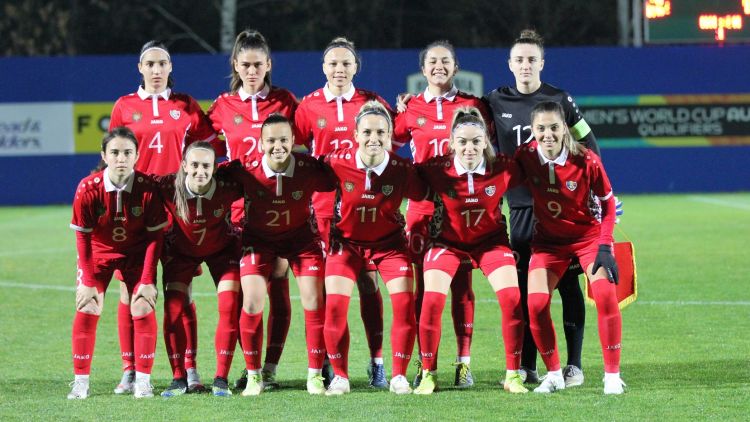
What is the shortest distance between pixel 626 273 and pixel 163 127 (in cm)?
277

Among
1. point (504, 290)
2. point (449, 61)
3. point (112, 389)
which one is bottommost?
point (112, 389)

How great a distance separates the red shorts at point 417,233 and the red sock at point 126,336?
1.56m

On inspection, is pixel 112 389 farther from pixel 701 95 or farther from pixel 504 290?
pixel 701 95

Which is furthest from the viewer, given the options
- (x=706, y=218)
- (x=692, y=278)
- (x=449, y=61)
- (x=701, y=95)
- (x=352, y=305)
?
(x=701, y=95)

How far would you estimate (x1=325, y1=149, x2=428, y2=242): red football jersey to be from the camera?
20.5 feet

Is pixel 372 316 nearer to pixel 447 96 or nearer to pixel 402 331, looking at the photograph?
pixel 402 331

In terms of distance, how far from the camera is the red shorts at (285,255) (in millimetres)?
6242

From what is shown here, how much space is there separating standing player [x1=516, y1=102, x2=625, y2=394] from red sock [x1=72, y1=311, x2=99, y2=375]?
2274 millimetres

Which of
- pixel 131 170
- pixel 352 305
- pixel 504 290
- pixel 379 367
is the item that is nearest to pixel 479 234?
pixel 504 290

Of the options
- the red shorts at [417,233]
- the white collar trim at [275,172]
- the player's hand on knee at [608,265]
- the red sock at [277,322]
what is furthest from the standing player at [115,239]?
the player's hand on knee at [608,265]

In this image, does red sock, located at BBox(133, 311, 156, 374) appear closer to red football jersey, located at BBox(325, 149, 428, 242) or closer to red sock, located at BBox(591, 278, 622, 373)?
red football jersey, located at BBox(325, 149, 428, 242)

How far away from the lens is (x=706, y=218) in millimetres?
14969

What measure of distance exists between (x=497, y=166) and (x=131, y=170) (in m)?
1.90

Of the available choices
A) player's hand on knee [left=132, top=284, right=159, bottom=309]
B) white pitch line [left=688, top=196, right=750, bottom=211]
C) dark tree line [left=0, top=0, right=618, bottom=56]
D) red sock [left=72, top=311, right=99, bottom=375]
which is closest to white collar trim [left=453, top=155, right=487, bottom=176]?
player's hand on knee [left=132, top=284, right=159, bottom=309]
